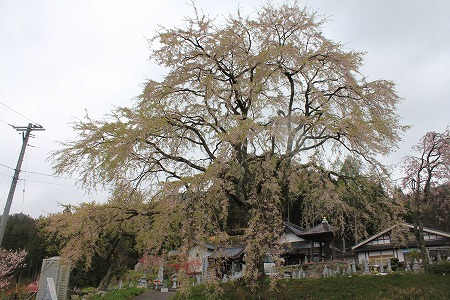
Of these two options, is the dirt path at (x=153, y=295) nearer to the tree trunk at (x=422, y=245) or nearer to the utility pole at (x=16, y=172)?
the utility pole at (x=16, y=172)

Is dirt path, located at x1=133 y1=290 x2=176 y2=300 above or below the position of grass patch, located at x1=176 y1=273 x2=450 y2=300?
below

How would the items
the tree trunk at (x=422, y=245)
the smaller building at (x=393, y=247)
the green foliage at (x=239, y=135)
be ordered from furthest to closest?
1. the smaller building at (x=393, y=247)
2. the tree trunk at (x=422, y=245)
3. the green foliage at (x=239, y=135)

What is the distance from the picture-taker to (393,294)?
1196cm

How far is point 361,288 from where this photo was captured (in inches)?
496

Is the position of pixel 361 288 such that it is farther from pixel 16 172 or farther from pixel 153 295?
pixel 16 172

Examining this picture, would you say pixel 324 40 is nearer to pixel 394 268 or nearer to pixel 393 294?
pixel 393 294

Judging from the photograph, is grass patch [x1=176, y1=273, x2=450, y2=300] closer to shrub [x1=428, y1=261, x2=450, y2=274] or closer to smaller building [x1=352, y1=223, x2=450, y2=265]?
shrub [x1=428, y1=261, x2=450, y2=274]

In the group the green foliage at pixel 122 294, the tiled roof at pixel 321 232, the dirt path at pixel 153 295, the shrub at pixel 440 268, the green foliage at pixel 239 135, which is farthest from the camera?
the tiled roof at pixel 321 232

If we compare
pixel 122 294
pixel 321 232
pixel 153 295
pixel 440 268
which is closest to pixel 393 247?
pixel 321 232

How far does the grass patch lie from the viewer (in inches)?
468

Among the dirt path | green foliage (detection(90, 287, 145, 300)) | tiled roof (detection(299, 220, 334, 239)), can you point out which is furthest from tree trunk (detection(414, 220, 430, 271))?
green foliage (detection(90, 287, 145, 300))

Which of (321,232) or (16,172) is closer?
(16,172)

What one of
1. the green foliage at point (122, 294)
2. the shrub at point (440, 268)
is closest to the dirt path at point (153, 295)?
the green foliage at point (122, 294)

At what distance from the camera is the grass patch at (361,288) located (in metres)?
11.9
